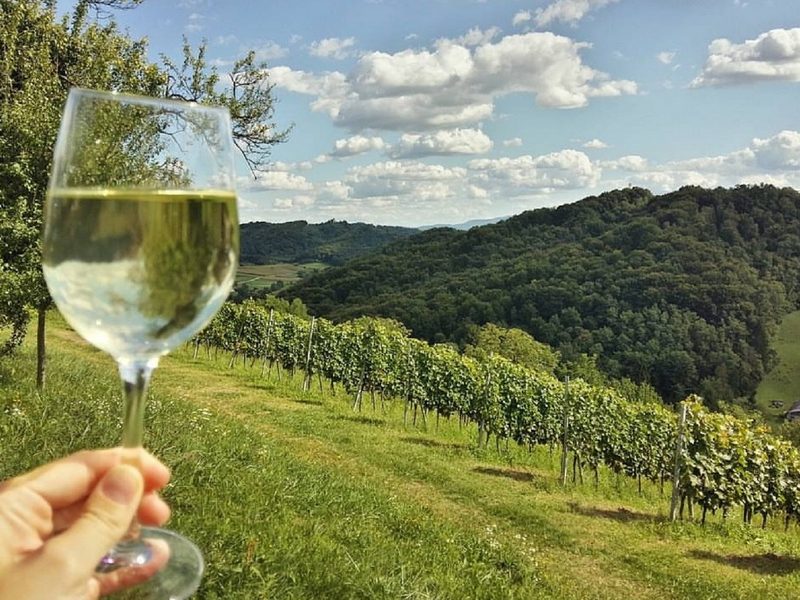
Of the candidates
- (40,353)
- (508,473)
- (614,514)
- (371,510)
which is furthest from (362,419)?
(371,510)

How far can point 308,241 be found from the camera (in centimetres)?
17112

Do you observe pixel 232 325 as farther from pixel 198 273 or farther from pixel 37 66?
pixel 198 273

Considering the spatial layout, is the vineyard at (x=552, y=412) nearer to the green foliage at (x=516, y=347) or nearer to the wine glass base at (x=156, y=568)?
the wine glass base at (x=156, y=568)

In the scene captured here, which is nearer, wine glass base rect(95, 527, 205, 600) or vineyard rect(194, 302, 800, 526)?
wine glass base rect(95, 527, 205, 600)

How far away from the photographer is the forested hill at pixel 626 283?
246 feet

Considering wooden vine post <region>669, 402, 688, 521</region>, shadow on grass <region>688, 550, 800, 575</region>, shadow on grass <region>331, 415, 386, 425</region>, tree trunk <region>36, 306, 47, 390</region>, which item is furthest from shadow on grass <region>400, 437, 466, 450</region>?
tree trunk <region>36, 306, 47, 390</region>

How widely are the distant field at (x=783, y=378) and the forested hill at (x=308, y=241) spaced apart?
8788 cm

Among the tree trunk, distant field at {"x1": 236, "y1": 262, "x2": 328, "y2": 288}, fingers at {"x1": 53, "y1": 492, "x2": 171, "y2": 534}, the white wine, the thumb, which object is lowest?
distant field at {"x1": 236, "y1": 262, "x2": 328, "y2": 288}

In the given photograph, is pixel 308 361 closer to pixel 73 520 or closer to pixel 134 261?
pixel 73 520

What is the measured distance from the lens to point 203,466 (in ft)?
15.2

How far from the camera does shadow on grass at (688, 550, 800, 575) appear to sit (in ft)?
33.9

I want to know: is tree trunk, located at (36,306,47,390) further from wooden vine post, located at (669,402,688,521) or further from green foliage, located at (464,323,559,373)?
green foliage, located at (464,323,559,373)

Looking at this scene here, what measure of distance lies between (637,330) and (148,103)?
81.4 meters

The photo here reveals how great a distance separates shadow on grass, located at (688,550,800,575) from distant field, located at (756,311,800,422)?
75.9 meters
